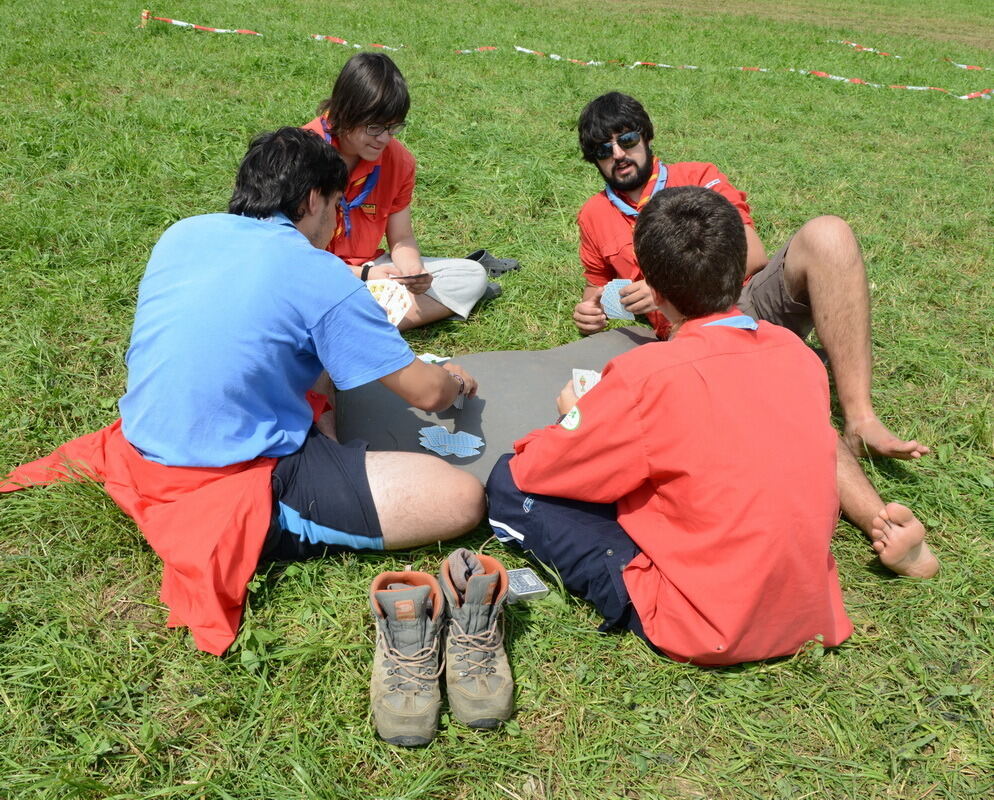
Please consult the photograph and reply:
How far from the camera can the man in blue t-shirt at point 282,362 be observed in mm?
2293

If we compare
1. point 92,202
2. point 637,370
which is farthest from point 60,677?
point 92,202

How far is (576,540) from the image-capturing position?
241 cm

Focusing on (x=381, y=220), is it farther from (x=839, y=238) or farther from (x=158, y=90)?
(x=158, y=90)

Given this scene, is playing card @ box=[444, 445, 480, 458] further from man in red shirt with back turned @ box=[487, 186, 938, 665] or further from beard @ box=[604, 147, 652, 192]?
beard @ box=[604, 147, 652, 192]

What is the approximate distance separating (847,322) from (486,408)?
1547 mm

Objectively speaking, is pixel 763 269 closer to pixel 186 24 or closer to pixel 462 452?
pixel 462 452

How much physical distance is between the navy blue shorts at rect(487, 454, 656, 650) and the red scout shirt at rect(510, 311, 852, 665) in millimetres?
88

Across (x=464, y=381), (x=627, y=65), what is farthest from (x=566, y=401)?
(x=627, y=65)

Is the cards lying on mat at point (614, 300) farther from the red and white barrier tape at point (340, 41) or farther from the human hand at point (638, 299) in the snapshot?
the red and white barrier tape at point (340, 41)

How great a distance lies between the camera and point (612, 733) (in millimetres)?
2135

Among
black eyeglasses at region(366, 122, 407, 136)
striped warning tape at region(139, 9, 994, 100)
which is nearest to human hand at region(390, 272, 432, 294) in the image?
black eyeglasses at region(366, 122, 407, 136)

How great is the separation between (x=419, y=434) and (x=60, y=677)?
155cm

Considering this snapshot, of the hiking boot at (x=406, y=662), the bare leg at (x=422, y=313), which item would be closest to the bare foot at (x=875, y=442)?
the hiking boot at (x=406, y=662)

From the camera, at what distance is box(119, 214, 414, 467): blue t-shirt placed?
2.28 m
